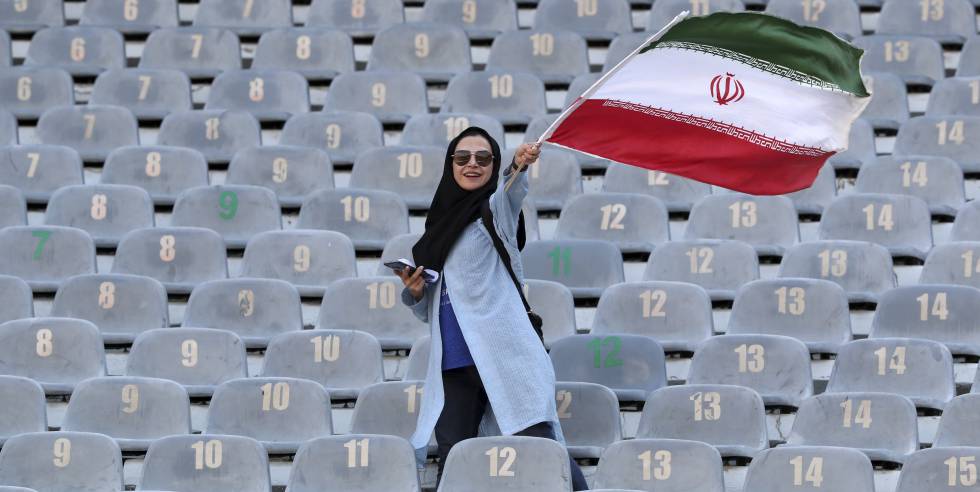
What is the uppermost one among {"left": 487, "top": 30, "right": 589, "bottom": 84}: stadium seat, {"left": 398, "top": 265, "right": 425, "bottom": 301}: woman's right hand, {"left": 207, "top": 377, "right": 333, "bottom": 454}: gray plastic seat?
{"left": 487, "top": 30, "right": 589, "bottom": 84}: stadium seat

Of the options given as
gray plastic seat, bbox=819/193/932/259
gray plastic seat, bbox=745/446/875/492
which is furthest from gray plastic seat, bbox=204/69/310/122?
gray plastic seat, bbox=745/446/875/492

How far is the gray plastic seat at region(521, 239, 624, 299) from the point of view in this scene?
20.9 feet

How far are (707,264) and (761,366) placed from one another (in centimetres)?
78

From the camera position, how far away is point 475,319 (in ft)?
16.5

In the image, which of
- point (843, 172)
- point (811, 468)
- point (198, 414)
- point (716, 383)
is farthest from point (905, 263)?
point (198, 414)

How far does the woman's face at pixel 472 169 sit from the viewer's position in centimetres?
503

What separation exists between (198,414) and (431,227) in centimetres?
109

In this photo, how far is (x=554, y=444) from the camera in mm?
4754

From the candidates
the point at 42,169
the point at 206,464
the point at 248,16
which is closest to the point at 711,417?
the point at 206,464

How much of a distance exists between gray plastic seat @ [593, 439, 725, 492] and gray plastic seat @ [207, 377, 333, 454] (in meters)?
0.88

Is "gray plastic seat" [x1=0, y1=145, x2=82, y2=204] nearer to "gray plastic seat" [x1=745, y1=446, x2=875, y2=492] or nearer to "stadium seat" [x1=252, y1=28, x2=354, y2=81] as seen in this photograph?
"stadium seat" [x1=252, y1=28, x2=354, y2=81]

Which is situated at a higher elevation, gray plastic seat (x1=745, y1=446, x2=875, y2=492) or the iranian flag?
the iranian flag

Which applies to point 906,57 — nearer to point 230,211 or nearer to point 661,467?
point 230,211

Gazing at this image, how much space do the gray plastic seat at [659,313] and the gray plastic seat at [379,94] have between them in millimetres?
1873
